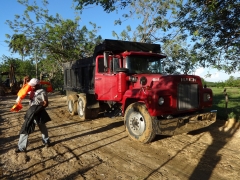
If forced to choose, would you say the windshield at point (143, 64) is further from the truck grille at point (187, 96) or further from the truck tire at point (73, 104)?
the truck tire at point (73, 104)

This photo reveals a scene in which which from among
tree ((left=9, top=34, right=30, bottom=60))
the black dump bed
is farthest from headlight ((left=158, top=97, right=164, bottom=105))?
tree ((left=9, top=34, right=30, bottom=60))

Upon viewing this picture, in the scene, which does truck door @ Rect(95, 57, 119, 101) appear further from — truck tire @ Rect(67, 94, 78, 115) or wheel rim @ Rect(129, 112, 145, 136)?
truck tire @ Rect(67, 94, 78, 115)

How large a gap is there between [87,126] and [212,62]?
4666 mm

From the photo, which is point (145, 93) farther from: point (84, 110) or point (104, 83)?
point (84, 110)

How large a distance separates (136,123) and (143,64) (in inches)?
83.1

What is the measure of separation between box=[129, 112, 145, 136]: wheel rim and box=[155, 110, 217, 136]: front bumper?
53cm

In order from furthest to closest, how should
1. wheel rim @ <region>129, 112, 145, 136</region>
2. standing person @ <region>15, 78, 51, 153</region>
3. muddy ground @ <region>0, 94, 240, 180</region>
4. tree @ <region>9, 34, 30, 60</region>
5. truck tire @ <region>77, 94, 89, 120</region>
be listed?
1. tree @ <region>9, 34, 30, 60</region>
2. truck tire @ <region>77, 94, 89, 120</region>
3. wheel rim @ <region>129, 112, 145, 136</region>
4. standing person @ <region>15, 78, 51, 153</region>
5. muddy ground @ <region>0, 94, 240, 180</region>

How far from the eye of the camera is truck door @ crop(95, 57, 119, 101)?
6.79m

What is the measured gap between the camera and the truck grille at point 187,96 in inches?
217

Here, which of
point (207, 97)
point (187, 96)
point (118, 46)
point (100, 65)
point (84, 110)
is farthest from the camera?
point (84, 110)

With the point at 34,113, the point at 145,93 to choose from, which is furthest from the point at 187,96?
the point at 34,113

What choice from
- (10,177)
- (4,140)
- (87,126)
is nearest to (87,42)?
(87,126)

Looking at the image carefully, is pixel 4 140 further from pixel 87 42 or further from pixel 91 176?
pixel 87 42

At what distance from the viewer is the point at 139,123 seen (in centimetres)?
555
